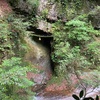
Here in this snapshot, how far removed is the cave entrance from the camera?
29.6 feet

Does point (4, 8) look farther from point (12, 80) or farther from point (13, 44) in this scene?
point (12, 80)

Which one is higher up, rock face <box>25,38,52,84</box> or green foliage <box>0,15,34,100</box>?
green foliage <box>0,15,34,100</box>

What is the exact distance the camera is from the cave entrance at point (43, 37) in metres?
9.03

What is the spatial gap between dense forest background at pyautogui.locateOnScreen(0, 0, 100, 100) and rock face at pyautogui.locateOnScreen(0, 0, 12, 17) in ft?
0.15

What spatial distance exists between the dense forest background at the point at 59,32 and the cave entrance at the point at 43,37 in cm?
5

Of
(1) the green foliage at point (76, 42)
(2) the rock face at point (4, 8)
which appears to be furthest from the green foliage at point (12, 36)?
(1) the green foliage at point (76, 42)

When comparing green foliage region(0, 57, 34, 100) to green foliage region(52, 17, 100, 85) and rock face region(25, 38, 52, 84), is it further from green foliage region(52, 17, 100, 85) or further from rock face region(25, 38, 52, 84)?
green foliage region(52, 17, 100, 85)

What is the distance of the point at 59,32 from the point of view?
9461 millimetres

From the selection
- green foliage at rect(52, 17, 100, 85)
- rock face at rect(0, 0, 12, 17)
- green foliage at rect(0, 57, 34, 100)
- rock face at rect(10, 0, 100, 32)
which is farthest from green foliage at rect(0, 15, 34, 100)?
green foliage at rect(52, 17, 100, 85)

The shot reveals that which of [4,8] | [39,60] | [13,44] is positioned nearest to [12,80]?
[13,44]

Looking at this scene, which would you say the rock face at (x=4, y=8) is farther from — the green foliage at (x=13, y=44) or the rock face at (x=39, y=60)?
the rock face at (x=39, y=60)

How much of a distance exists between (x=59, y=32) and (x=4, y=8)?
2685 mm

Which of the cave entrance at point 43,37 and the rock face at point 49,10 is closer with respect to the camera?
the cave entrance at point 43,37

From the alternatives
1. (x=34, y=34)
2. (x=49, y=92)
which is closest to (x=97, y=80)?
(x=49, y=92)
